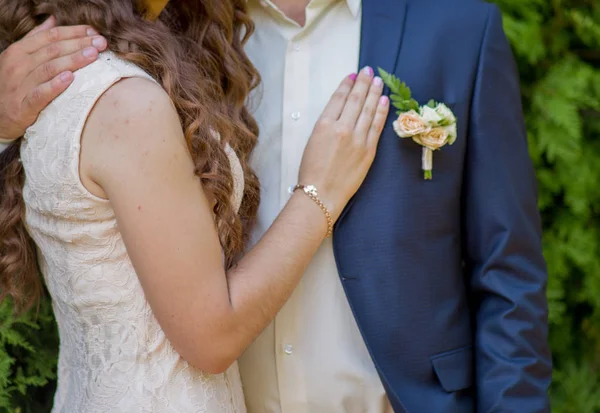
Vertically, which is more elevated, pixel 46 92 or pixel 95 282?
pixel 46 92

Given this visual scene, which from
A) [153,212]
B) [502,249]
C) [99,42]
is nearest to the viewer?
[153,212]

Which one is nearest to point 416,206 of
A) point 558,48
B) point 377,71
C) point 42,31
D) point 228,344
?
point 377,71

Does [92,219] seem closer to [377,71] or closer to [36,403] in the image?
[377,71]

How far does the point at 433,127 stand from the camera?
78.2 inches

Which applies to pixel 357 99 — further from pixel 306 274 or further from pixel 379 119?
pixel 306 274

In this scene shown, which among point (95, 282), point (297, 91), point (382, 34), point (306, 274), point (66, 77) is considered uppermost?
point (66, 77)

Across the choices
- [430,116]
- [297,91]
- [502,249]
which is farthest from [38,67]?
[502,249]

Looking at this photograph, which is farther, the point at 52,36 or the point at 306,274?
the point at 306,274

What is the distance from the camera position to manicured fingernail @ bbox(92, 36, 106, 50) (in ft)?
5.98

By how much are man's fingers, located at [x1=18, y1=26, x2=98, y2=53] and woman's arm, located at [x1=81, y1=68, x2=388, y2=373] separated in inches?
8.1

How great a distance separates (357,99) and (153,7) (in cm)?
56

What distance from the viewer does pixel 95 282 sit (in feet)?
6.13

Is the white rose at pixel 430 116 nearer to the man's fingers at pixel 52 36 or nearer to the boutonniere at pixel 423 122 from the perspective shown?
the boutonniere at pixel 423 122

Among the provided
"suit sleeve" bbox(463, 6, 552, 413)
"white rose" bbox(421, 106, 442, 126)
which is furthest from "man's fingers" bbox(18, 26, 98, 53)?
"suit sleeve" bbox(463, 6, 552, 413)
